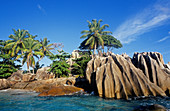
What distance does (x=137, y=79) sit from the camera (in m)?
9.29

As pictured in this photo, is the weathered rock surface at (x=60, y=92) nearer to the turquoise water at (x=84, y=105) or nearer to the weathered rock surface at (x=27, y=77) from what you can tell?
the turquoise water at (x=84, y=105)

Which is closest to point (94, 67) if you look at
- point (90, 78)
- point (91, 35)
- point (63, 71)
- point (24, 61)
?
point (90, 78)

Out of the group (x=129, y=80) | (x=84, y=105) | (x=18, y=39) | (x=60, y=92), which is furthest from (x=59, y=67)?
(x=18, y=39)

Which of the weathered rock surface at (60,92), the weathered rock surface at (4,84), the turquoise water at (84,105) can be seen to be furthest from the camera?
the weathered rock surface at (4,84)

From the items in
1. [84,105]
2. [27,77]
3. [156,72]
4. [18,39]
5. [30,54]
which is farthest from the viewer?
[18,39]

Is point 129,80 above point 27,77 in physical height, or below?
below

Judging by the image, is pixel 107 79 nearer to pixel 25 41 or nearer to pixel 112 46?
pixel 25 41

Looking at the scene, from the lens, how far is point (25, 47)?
37.7 meters

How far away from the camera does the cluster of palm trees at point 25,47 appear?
33469 millimetres

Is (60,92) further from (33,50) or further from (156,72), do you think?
(33,50)

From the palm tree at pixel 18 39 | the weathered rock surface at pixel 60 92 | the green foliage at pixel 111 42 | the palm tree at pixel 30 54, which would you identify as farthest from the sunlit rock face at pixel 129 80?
the palm tree at pixel 18 39

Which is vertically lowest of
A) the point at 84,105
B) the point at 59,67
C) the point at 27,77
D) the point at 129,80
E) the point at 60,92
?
the point at 84,105

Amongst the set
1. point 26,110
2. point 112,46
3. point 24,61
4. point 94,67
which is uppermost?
point 112,46

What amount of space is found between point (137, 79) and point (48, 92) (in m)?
8.51
